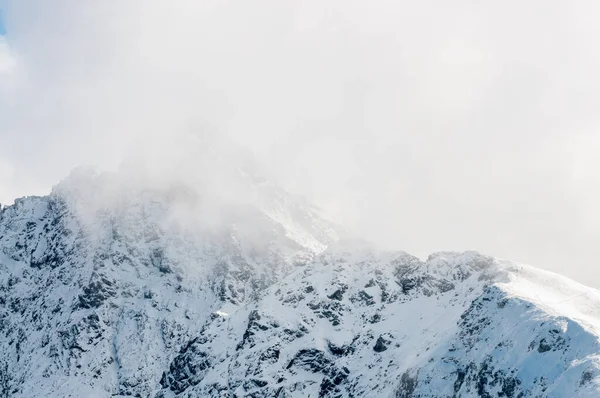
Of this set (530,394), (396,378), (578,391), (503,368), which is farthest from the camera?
(396,378)

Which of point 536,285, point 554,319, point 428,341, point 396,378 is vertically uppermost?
point 536,285

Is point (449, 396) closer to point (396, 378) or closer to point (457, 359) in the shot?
point (457, 359)

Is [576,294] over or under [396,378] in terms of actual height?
over

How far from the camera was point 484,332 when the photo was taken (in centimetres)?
17175

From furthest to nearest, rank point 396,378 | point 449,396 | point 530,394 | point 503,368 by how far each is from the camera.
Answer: point 396,378 < point 449,396 < point 503,368 < point 530,394

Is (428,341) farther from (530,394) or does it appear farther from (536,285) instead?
(530,394)

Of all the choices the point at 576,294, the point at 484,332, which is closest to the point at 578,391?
the point at 484,332

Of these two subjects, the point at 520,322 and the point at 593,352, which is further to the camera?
the point at 520,322

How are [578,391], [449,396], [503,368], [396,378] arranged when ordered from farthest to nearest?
[396,378], [449,396], [503,368], [578,391]

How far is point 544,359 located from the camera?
152 metres

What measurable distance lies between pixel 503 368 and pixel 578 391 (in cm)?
2114

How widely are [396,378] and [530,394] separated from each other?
1957 inches

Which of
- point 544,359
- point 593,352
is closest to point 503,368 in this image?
point 544,359

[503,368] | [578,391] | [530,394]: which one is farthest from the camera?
[503,368]
